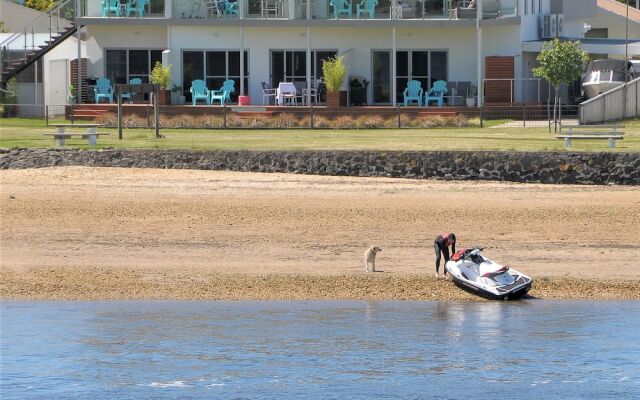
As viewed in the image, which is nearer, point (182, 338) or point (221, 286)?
point (182, 338)

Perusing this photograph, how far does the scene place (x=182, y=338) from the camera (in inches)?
752

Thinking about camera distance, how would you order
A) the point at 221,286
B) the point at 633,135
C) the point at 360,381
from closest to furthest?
the point at 360,381
the point at 221,286
the point at 633,135

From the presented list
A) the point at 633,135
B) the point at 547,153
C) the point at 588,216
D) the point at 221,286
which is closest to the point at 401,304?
the point at 221,286

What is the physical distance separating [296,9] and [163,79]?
5.59 meters

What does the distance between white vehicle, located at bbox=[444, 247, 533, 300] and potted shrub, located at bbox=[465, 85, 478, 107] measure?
29439 millimetres

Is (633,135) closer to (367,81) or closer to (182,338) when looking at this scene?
(367,81)

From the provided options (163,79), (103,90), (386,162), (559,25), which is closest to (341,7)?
(163,79)

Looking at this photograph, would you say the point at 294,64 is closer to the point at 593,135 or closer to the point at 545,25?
the point at 545,25

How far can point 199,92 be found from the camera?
50.5m

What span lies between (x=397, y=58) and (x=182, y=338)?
109 ft

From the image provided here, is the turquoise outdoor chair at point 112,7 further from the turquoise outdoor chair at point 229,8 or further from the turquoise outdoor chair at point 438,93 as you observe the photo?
the turquoise outdoor chair at point 438,93

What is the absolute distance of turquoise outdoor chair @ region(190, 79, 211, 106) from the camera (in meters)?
50.4

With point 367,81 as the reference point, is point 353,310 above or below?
below

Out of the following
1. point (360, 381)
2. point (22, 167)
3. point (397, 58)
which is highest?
point (397, 58)
